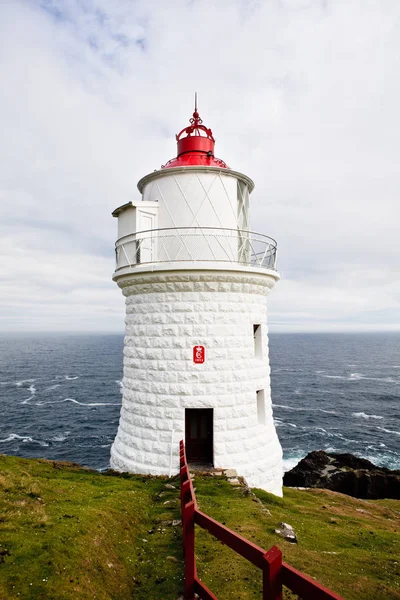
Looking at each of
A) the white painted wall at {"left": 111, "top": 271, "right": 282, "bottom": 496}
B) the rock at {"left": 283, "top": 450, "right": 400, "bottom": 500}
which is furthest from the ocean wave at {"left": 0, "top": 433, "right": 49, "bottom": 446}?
the white painted wall at {"left": 111, "top": 271, "right": 282, "bottom": 496}

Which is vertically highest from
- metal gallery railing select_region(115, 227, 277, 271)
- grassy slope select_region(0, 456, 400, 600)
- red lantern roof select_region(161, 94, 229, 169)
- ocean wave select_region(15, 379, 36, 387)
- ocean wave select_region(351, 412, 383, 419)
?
red lantern roof select_region(161, 94, 229, 169)

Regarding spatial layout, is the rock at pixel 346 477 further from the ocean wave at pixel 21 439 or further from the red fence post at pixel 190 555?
the red fence post at pixel 190 555

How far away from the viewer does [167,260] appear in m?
11.0

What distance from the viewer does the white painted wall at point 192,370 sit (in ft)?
35.3

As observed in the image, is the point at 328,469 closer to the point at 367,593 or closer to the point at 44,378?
the point at 367,593

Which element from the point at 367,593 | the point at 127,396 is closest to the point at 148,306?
the point at 127,396

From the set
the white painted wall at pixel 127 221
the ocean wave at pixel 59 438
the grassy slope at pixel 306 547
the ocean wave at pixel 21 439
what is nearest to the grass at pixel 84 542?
the grassy slope at pixel 306 547

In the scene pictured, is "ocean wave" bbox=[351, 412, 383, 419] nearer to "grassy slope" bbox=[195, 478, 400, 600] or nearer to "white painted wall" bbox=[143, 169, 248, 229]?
"grassy slope" bbox=[195, 478, 400, 600]

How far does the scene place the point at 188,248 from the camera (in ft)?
36.1

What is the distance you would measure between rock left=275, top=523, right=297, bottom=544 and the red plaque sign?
4531 mm

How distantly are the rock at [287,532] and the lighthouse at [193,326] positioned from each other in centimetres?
335

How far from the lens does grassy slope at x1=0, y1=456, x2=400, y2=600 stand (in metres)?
4.98

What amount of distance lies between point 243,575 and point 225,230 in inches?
333

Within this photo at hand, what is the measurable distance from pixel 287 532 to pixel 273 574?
4.58m
